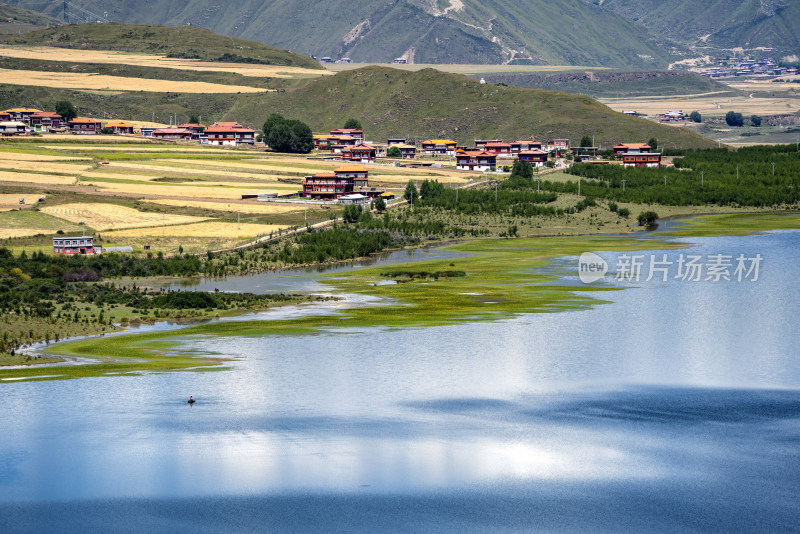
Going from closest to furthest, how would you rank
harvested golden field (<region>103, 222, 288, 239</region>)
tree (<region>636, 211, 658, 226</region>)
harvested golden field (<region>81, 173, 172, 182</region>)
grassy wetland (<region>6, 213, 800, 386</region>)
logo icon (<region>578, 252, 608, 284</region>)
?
grassy wetland (<region>6, 213, 800, 386</region>) < logo icon (<region>578, 252, 608, 284</region>) < harvested golden field (<region>103, 222, 288, 239</region>) < tree (<region>636, 211, 658, 226</region>) < harvested golden field (<region>81, 173, 172, 182</region>)

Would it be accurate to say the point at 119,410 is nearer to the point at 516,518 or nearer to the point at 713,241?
the point at 516,518

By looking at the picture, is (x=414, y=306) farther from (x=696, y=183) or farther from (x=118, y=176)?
(x=696, y=183)

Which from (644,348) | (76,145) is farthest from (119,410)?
(76,145)

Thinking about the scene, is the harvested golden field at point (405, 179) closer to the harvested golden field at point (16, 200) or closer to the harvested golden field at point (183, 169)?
the harvested golden field at point (183, 169)

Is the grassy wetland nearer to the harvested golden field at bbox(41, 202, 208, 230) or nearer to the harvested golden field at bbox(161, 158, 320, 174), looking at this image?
the harvested golden field at bbox(41, 202, 208, 230)

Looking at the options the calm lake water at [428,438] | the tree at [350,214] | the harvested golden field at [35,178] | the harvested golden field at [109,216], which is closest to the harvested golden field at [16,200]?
the harvested golden field at [109,216]

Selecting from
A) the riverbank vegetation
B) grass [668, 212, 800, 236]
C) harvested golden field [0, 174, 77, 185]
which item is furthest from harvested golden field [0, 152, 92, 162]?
grass [668, 212, 800, 236]
